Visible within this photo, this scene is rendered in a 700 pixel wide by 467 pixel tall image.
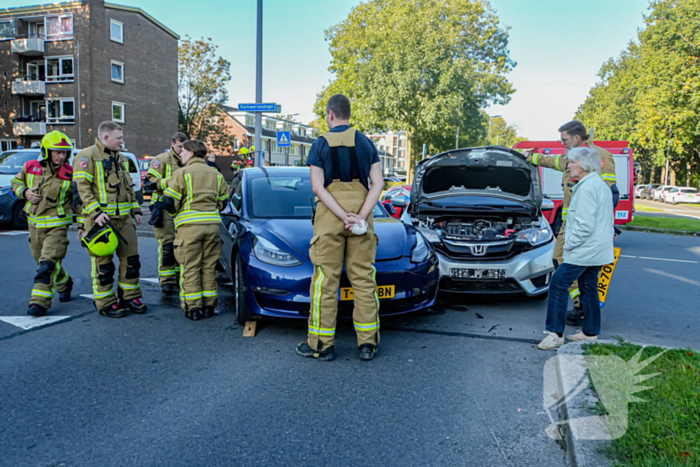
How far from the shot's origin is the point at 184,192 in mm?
5430

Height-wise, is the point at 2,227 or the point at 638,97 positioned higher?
the point at 638,97

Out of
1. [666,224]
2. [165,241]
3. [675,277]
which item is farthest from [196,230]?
[666,224]

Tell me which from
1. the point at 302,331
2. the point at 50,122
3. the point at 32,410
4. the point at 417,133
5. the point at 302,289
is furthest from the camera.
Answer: the point at 50,122

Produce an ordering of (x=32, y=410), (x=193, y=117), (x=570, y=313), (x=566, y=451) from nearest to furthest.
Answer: (x=566, y=451) → (x=32, y=410) → (x=570, y=313) → (x=193, y=117)

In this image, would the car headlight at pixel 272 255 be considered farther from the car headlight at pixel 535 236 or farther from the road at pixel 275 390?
the car headlight at pixel 535 236

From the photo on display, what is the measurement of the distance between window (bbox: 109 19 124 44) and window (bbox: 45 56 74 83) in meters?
3.24

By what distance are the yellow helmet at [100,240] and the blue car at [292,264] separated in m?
1.17

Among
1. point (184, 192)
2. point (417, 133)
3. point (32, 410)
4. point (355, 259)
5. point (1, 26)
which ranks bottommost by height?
point (32, 410)

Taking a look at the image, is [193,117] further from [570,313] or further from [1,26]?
[570,313]

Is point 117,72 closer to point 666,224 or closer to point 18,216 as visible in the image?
point 18,216

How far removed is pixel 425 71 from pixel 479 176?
24.7 meters

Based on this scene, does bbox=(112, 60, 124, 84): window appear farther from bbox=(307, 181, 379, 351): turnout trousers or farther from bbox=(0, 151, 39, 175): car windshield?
bbox=(307, 181, 379, 351): turnout trousers

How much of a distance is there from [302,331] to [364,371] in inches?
45.6

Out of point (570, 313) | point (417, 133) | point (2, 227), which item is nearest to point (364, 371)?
point (570, 313)
